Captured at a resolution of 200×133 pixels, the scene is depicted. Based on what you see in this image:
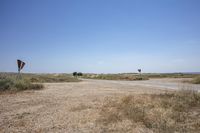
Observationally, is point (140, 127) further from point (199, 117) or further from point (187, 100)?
point (187, 100)

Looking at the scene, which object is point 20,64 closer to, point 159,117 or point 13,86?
point 13,86

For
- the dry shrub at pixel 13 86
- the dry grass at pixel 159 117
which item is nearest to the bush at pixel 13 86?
the dry shrub at pixel 13 86

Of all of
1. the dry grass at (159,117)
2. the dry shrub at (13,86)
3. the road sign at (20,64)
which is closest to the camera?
the dry grass at (159,117)

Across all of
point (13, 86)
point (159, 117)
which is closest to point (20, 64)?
point (13, 86)

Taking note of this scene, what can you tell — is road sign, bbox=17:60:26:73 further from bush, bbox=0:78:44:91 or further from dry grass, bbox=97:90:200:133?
dry grass, bbox=97:90:200:133

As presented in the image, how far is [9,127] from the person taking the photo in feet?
21.0

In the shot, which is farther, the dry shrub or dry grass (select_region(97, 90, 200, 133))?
the dry shrub

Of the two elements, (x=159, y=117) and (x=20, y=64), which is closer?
(x=159, y=117)

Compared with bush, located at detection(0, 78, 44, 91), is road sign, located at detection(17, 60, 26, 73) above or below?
above

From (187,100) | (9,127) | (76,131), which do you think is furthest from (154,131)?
(187,100)

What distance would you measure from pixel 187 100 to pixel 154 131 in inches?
205

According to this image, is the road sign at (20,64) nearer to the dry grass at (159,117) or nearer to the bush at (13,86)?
the bush at (13,86)

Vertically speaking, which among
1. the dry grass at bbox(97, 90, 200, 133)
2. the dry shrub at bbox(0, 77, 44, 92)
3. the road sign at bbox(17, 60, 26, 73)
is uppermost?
the road sign at bbox(17, 60, 26, 73)

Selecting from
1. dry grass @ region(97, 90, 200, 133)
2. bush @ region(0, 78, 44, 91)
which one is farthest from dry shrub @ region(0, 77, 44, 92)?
dry grass @ region(97, 90, 200, 133)
